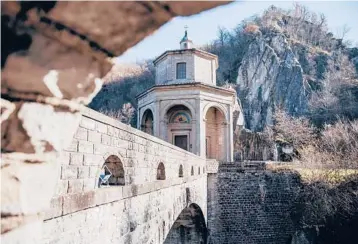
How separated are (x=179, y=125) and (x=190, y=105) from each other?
2.52m

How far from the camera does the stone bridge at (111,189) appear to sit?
12.3 feet

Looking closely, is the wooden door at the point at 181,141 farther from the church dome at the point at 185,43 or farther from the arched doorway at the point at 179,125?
the church dome at the point at 185,43

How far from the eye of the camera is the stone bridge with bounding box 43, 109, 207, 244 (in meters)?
3.75

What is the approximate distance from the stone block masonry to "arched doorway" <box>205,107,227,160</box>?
4.09 m

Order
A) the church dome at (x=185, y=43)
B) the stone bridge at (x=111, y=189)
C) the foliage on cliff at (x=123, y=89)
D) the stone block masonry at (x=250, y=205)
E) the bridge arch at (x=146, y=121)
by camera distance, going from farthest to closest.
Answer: the foliage on cliff at (x=123, y=89) < the church dome at (x=185, y=43) < the bridge arch at (x=146, y=121) < the stone block masonry at (x=250, y=205) < the stone bridge at (x=111, y=189)

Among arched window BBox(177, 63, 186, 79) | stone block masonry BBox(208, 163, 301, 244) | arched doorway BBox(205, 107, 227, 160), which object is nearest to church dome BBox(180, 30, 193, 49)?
arched window BBox(177, 63, 186, 79)

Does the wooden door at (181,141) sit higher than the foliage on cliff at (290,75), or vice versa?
the foliage on cliff at (290,75)

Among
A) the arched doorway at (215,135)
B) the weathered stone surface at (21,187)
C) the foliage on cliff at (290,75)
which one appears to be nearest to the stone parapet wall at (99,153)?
the weathered stone surface at (21,187)

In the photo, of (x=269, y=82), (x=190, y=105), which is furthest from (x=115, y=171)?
(x=269, y=82)

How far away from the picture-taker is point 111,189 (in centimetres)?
493

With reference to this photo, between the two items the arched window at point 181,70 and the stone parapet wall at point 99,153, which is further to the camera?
the arched window at point 181,70

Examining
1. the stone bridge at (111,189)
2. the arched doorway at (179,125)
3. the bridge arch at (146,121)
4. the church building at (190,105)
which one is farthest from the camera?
the bridge arch at (146,121)

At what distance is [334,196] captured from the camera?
18938 millimetres

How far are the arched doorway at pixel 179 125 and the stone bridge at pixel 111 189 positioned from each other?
15.3 metres
